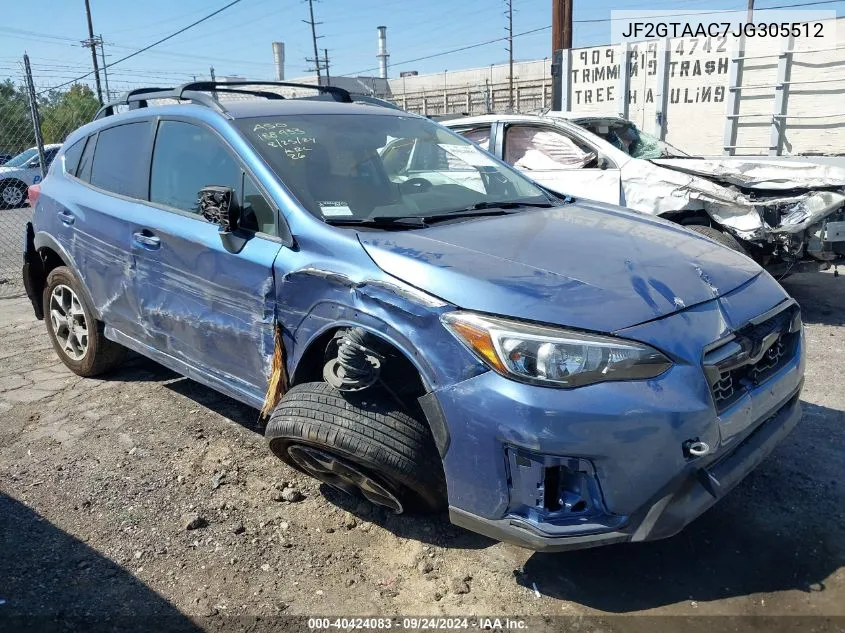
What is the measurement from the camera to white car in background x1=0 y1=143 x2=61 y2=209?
57.5 ft

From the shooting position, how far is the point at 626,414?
2.20 m

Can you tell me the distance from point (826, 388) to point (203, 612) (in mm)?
3829

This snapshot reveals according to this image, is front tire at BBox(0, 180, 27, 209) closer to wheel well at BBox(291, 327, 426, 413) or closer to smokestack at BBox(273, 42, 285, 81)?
wheel well at BBox(291, 327, 426, 413)

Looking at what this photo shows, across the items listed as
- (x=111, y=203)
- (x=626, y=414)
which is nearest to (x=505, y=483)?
(x=626, y=414)

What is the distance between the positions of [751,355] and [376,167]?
192 cm

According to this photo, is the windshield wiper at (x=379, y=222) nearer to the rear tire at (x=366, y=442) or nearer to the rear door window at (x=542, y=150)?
the rear tire at (x=366, y=442)

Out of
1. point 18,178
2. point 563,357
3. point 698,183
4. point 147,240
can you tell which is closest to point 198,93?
point 147,240

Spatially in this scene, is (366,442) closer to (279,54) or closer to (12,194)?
(12,194)

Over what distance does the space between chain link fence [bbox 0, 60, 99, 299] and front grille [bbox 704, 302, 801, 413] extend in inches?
302

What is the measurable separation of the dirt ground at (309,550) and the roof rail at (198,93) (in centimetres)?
189

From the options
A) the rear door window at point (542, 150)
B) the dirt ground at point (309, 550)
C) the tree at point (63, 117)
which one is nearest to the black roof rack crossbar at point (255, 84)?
the dirt ground at point (309, 550)

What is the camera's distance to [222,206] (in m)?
3.09

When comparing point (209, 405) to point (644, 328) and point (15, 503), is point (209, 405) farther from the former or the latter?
point (644, 328)

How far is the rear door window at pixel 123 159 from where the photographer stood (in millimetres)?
3971
